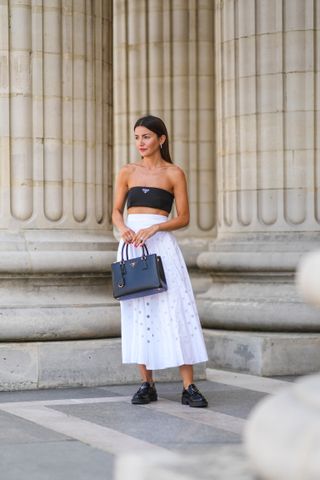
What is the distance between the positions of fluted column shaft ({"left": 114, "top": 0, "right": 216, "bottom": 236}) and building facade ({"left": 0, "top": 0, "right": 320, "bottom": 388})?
46 cm

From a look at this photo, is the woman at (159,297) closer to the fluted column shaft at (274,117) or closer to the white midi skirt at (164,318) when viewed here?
the white midi skirt at (164,318)

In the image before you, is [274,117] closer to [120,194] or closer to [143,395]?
[120,194]

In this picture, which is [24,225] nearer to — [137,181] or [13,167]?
[13,167]

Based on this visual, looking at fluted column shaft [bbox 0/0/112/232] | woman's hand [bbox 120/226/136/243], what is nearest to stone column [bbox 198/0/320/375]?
fluted column shaft [bbox 0/0/112/232]

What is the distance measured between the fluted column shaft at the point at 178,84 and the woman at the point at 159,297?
19.2 feet

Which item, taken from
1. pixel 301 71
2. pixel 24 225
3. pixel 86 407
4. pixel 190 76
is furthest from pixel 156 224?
pixel 190 76

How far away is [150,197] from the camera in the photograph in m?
9.81

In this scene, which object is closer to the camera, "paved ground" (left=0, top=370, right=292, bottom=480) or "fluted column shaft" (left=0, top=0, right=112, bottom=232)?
"paved ground" (left=0, top=370, right=292, bottom=480)

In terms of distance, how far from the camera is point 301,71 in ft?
42.3

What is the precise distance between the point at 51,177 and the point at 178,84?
4.85 metres

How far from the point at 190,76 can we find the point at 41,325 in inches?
226

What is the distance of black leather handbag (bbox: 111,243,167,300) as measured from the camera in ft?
31.4

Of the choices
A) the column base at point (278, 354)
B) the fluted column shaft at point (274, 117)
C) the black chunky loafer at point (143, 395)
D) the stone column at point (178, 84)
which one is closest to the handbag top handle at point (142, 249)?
the black chunky loafer at point (143, 395)

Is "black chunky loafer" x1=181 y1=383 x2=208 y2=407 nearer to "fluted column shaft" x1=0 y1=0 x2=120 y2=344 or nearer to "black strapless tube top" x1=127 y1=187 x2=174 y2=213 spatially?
"black strapless tube top" x1=127 y1=187 x2=174 y2=213
